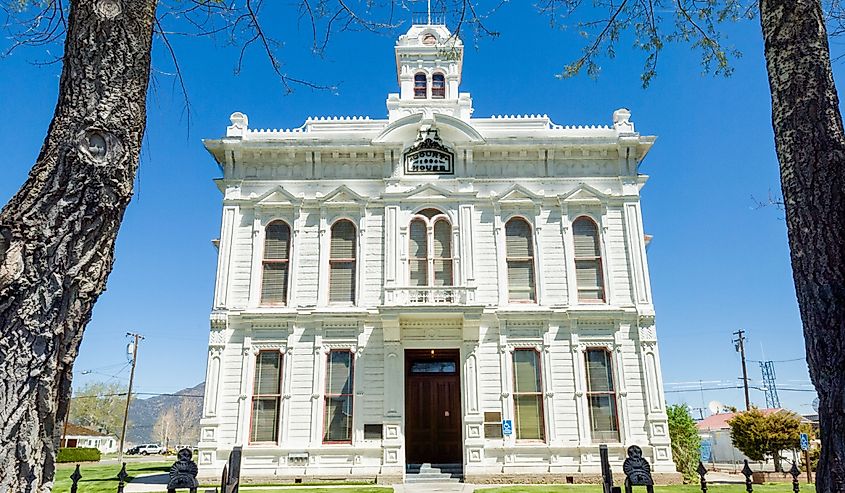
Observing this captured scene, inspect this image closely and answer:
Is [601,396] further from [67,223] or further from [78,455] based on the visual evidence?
[78,455]

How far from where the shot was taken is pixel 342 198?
1909 centimetres

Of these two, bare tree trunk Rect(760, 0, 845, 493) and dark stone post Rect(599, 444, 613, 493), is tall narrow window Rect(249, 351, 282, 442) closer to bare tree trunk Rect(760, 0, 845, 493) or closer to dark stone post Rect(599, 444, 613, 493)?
dark stone post Rect(599, 444, 613, 493)

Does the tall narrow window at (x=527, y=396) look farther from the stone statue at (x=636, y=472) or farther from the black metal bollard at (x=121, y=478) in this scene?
the black metal bollard at (x=121, y=478)

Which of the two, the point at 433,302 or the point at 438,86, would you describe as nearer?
the point at 433,302

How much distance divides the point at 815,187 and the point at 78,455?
41281 mm

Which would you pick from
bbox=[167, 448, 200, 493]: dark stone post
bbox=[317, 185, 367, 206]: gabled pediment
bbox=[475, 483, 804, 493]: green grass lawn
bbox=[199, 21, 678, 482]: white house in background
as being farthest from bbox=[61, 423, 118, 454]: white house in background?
bbox=[167, 448, 200, 493]: dark stone post

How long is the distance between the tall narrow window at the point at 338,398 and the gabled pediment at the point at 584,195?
27.0 feet

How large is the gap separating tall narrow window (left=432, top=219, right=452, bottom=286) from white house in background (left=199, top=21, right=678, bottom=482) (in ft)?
0.15

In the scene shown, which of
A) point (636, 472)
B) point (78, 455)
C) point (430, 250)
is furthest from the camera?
point (78, 455)

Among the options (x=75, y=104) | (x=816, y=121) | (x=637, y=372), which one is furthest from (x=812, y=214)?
(x=637, y=372)

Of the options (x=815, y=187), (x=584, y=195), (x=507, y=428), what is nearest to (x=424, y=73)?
(x=584, y=195)

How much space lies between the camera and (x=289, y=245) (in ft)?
61.9

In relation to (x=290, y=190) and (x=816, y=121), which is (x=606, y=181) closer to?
(x=290, y=190)

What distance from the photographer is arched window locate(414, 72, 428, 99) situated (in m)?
22.1
